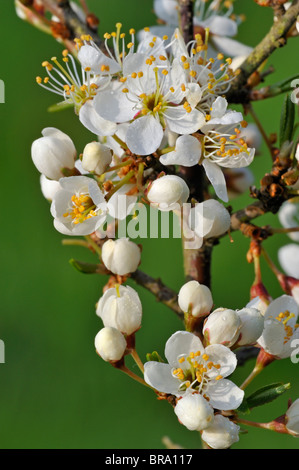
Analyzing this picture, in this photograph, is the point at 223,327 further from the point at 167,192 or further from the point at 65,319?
the point at 65,319

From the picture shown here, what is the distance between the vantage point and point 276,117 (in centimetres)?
198

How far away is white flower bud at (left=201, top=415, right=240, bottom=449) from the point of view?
28.2 inches

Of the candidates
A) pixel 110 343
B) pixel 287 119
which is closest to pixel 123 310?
pixel 110 343

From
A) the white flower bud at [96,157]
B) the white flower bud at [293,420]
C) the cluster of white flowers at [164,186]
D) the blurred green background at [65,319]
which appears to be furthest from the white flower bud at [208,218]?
the blurred green background at [65,319]

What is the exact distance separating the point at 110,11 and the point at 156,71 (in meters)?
1.47

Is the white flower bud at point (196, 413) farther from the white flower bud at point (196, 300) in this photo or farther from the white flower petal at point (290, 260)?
the white flower petal at point (290, 260)

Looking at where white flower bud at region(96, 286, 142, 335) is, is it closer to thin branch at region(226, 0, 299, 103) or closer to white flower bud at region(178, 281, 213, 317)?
white flower bud at region(178, 281, 213, 317)

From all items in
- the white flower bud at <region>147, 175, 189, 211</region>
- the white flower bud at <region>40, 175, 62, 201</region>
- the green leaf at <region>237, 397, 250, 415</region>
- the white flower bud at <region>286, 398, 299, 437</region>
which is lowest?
the white flower bud at <region>286, 398, 299, 437</region>

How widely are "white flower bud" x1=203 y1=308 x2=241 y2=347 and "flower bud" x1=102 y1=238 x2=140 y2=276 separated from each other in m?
0.12

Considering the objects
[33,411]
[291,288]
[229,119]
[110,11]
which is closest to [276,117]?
[110,11]

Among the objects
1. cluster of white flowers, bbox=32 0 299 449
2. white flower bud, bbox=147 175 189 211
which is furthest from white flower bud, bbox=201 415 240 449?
white flower bud, bbox=147 175 189 211

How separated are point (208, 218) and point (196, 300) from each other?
9cm

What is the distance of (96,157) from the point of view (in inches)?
30.0
